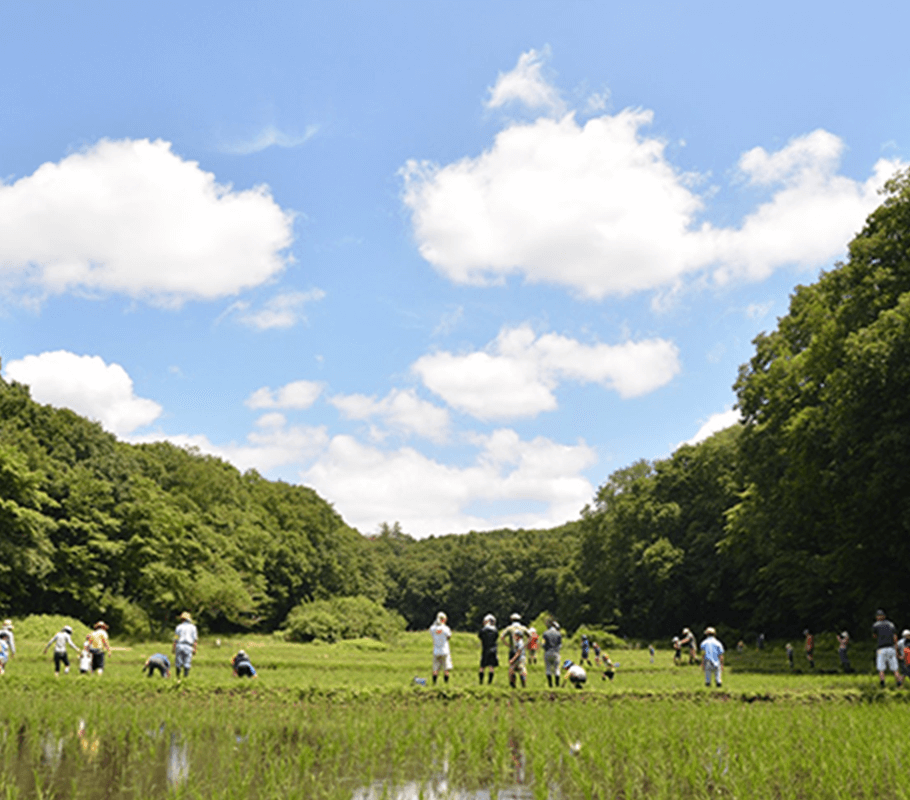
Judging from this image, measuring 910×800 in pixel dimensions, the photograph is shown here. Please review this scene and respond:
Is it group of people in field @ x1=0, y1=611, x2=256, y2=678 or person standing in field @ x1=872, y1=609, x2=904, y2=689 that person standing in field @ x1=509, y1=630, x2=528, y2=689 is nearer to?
group of people in field @ x1=0, y1=611, x2=256, y2=678

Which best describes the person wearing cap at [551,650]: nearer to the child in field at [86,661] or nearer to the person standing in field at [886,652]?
the person standing in field at [886,652]

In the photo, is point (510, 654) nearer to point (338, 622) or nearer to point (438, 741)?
point (438, 741)

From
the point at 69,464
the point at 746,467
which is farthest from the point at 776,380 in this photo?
the point at 69,464

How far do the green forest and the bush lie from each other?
0.19m

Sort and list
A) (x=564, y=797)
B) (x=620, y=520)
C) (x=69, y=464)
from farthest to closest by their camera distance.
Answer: (x=620, y=520)
(x=69, y=464)
(x=564, y=797)

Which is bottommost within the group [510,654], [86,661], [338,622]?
[338,622]

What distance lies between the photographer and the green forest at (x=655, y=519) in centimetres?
3020

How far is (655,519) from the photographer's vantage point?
236 ft

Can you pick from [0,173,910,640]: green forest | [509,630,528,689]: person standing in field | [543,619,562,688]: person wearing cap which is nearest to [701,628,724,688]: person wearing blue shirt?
[543,619,562,688]: person wearing cap

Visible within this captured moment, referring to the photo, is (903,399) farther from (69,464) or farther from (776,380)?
(69,464)

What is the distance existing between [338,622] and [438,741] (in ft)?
Answer: 191

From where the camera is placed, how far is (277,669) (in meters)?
29.4

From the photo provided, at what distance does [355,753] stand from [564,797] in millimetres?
3201

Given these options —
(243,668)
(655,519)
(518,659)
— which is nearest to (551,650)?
(518,659)
